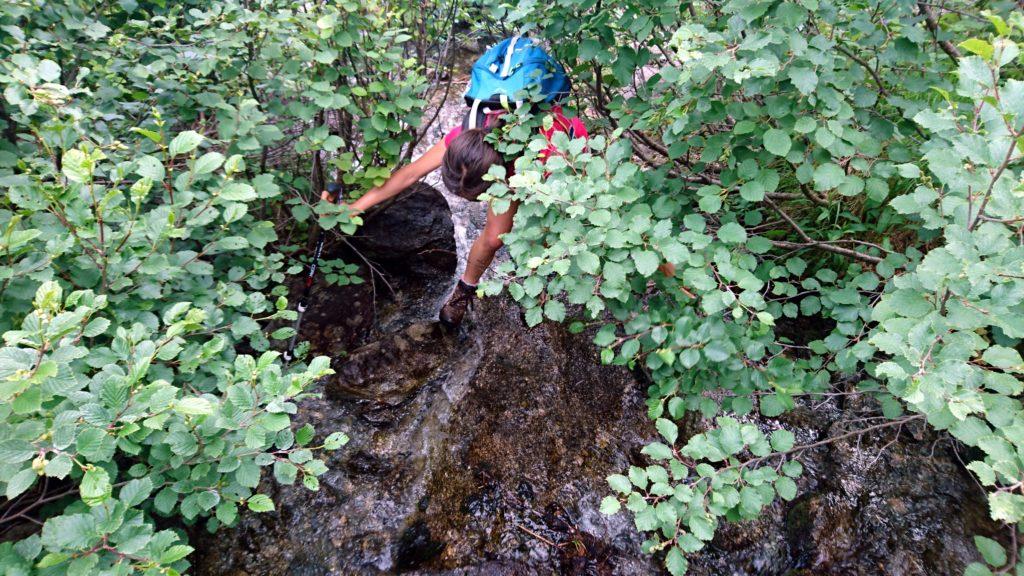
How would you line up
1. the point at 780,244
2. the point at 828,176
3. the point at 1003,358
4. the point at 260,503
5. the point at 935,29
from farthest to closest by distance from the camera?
the point at 780,244 → the point at 935,29 → the point at 828,176 → the point at 260,503 → the point at 1003,358

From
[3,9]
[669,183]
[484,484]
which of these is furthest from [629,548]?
[3,9]

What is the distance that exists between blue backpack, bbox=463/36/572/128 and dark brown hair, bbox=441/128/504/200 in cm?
18

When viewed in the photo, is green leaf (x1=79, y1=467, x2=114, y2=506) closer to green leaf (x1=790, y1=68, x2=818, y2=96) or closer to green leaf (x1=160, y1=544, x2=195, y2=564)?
green leaf (x1=160, y1=544, x2=195, y2=564)

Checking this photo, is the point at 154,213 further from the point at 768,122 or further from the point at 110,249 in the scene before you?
the point at 768,122

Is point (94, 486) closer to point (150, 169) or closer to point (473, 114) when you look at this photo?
point (150, 169)

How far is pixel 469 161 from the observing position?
262cm

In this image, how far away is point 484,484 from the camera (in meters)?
2.49

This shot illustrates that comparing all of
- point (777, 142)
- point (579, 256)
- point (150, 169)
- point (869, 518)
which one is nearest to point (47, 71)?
point (150, 169)

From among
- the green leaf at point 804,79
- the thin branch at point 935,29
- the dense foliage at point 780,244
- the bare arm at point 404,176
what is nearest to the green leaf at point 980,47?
the dense foliage at point 780,244

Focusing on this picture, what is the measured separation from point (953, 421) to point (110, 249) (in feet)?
8.00

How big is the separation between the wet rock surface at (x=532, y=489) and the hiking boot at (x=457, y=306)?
0.33 metres

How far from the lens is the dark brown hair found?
8.55ft

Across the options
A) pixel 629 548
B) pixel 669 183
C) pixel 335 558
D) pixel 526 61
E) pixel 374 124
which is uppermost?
pixel 526 61

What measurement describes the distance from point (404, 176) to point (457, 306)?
3.33 ft
